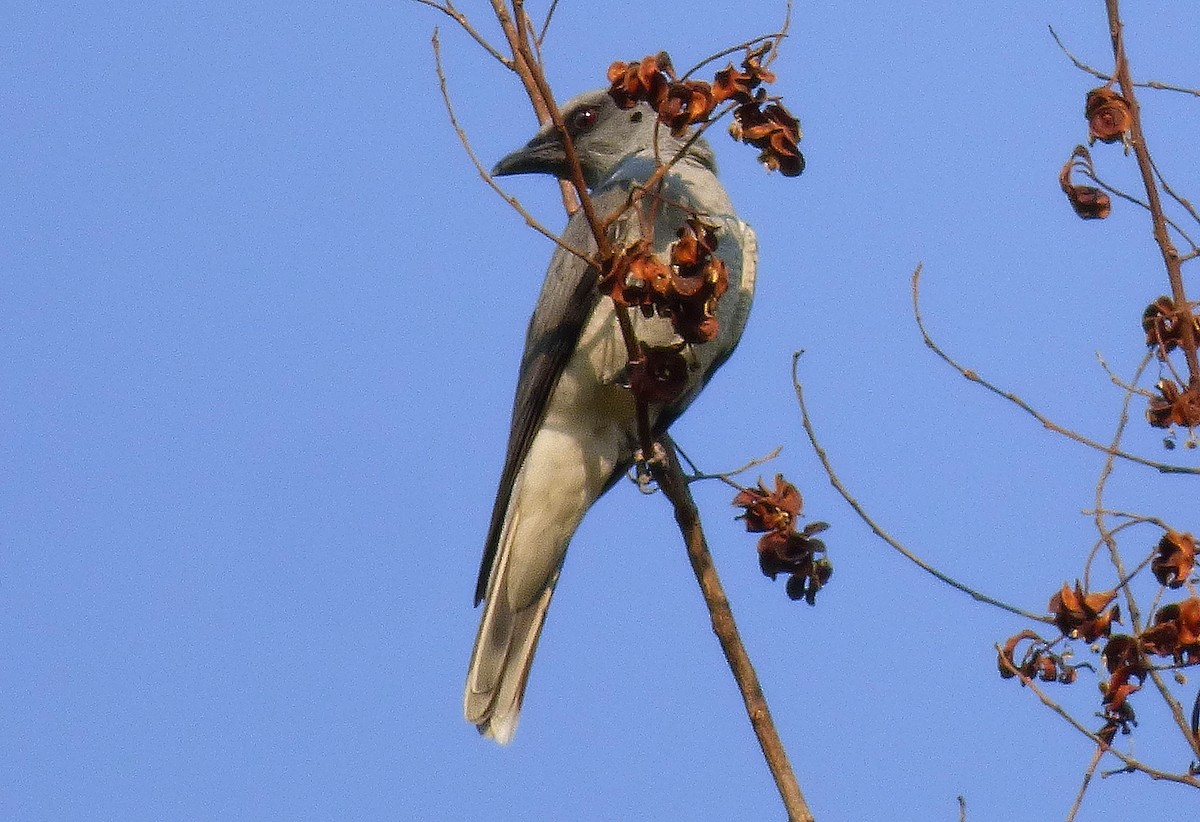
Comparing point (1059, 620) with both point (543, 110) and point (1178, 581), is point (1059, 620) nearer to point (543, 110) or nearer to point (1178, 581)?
point (1178, 581)

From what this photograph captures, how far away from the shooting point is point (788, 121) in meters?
3.64

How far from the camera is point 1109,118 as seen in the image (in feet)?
12.2

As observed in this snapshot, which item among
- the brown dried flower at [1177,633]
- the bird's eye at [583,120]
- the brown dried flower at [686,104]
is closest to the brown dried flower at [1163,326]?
the brown dried flower at [1177,633]

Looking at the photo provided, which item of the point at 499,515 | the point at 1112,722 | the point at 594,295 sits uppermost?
the point at 594,295

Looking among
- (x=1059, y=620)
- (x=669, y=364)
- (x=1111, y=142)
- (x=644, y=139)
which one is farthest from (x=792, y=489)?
(x=644, y=139)

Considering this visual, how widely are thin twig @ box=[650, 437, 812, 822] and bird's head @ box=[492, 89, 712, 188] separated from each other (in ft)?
7.55

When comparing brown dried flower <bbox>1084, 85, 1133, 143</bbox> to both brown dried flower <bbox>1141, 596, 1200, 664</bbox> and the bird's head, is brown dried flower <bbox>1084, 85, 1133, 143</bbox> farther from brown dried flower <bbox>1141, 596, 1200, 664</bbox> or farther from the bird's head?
the bird's head

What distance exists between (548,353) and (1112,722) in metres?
2.56

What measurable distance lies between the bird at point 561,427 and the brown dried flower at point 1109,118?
5.83ft

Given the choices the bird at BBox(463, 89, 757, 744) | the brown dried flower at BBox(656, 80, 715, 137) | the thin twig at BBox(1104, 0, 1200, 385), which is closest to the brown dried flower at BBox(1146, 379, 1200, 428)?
the thin twig at BBox(1104, 0, 1200, 385)

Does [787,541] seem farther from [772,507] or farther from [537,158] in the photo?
[537,158]

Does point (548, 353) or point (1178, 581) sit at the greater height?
point (548, 353)

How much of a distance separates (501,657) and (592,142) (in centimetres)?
243

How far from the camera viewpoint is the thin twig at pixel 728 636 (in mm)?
3309
